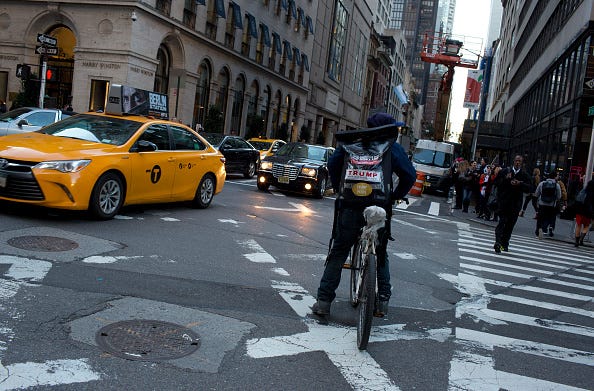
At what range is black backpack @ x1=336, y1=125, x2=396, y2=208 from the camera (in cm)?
513

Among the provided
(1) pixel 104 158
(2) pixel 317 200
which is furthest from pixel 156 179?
(2) pixel 317 200

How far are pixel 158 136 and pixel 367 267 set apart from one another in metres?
6.55

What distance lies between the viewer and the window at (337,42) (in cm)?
6359

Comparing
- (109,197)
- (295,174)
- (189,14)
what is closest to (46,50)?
(295,174)

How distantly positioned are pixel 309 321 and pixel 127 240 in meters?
3.55

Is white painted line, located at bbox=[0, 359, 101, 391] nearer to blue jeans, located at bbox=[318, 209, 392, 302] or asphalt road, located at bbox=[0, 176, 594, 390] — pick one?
asphalt road, located at bbox=[0, 176, 594, 390]

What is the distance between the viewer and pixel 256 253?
817cm

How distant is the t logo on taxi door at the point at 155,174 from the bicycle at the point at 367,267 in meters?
5.51

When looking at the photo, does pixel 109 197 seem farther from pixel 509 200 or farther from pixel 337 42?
pixel 337 42

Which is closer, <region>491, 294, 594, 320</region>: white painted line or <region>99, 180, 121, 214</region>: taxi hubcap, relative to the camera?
<region>491, 294, 594, 320</region>: white painted line


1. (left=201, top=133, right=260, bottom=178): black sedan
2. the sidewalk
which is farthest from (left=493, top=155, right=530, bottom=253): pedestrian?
(left=201, top=133, right=260, bottom=178): black sedan

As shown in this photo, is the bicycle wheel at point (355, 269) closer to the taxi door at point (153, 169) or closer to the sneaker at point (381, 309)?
the sneaker at point (381, 309)

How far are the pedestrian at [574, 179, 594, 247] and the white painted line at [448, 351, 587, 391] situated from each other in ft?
36.3

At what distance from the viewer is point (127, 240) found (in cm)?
793
